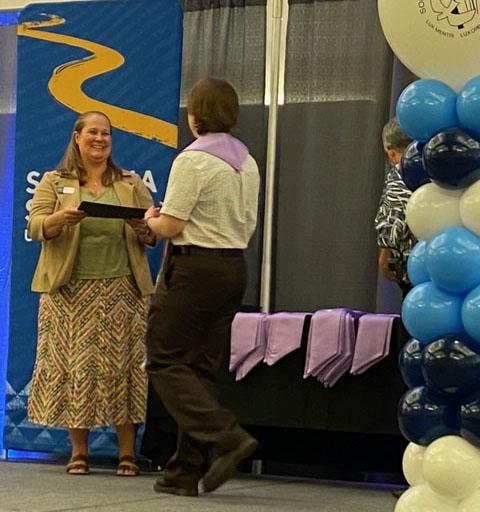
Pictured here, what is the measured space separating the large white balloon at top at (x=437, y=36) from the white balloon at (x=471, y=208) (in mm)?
258

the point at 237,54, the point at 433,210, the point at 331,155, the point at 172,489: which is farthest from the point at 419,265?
the point at 237,54

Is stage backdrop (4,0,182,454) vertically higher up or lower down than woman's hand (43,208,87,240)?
higher up

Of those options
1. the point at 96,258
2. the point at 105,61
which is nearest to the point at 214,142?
the point at 96,258

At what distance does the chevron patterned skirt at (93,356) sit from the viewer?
14.0 ft

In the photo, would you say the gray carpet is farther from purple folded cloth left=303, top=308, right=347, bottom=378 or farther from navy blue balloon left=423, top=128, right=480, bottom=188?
navy blue balloon left=423, top=128, right=480, bottom=188

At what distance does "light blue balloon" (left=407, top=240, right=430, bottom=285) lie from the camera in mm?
2486

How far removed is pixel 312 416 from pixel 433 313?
1842 millimetres

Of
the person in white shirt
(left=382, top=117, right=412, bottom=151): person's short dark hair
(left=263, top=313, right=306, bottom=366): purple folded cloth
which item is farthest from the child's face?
(left=263, top=313, right=306, bottom=366): purple folded cloth

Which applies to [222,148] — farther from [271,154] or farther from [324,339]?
[271,154]

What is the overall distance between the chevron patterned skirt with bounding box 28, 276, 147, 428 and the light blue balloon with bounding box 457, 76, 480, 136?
211 centimetres

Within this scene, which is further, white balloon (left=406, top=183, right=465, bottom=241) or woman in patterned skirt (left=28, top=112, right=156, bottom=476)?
woman in patterned skirt (left=28, top=112, right=156, bottom=476)

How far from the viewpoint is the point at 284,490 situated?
13.2 feet

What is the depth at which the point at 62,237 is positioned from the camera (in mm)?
4250

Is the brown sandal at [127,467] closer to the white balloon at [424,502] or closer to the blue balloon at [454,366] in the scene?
the white balloon at [424,502]
